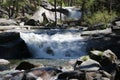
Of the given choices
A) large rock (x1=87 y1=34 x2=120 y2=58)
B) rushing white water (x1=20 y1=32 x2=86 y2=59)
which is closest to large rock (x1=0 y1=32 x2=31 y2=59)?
rushing white water (x1=20 y1=32 x2=86 y2=59)

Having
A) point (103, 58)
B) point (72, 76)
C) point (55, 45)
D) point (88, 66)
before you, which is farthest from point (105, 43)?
point (72, 76)

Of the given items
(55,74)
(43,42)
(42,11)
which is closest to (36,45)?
(43,42)

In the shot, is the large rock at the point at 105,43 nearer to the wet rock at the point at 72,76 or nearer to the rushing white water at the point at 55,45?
the rushing white water at the point at 55,45

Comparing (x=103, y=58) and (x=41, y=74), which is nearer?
(x=41, y=74)

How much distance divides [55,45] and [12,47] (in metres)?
5.68

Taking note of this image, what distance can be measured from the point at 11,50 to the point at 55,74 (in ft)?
58.2

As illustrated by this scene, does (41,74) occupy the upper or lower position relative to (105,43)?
upper

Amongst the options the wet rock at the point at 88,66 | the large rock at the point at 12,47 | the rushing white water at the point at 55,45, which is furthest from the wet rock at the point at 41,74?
the large rock at the point at 12,47

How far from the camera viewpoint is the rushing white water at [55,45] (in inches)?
1618

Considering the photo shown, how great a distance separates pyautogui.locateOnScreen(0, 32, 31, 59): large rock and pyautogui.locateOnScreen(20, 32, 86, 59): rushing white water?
4.25ft

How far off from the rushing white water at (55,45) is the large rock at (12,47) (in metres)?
1.30

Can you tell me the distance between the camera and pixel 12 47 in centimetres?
4047

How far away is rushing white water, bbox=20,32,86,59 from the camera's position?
41094 mm

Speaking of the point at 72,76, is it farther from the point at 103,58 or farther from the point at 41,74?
the point at 103,58
